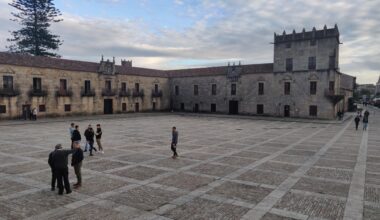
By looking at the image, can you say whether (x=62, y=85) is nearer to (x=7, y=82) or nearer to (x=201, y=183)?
(x=7, y=82)

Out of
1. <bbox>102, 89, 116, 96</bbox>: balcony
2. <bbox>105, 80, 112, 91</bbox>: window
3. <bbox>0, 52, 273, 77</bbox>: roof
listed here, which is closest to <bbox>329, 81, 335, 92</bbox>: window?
<bbox>0, 52, 273, 77</bbox>: roof

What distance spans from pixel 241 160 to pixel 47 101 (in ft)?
95.8

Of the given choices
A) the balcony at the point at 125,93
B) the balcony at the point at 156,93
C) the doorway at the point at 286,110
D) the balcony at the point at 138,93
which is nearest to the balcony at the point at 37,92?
the balcony at the point at 125,93

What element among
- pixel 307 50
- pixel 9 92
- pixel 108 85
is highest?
pixel 307 50

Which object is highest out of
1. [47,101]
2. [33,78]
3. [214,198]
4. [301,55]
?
[301,55]

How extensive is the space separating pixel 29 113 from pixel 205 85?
2571 cm

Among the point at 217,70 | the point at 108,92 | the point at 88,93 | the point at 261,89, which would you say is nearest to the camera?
the point at 88,93

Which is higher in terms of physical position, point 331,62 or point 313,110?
point 331,62

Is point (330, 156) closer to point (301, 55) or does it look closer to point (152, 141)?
point (152, 141)

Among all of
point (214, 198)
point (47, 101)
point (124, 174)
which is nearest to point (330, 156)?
point (214, 198)

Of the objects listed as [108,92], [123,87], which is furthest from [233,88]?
[108,92]

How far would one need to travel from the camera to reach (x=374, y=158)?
14.6m

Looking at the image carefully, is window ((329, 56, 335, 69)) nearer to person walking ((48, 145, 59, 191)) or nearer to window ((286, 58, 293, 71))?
window ((286, 58, 293, 71))

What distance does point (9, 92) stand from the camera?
102ft
